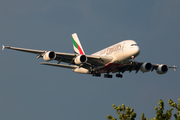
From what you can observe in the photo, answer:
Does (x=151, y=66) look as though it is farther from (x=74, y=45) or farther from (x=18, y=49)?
(x=18, y=49)

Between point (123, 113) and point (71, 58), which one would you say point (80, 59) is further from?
point (123, 113)

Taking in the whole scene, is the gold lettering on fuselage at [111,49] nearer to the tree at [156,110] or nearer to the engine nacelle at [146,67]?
the engine nacelle at [146,67]

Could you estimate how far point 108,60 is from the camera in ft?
140

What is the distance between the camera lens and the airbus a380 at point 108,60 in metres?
40.3

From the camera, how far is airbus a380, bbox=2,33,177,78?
40.3 m

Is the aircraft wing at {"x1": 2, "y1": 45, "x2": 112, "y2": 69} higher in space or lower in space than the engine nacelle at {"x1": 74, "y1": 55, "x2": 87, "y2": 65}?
higher

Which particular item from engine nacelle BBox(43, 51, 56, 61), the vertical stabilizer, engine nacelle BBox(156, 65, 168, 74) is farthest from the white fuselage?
the vertical stabilizer

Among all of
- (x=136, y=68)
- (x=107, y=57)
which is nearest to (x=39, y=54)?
(x=107, y=57)

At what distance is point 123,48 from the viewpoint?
40875 mm

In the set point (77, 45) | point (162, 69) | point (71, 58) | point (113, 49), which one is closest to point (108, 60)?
point (113, 49)

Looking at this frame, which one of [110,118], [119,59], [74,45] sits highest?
[74,45]

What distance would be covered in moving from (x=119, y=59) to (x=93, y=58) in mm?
3989

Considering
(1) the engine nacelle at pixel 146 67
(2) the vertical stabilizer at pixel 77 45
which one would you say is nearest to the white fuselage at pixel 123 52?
(1) the engine nacelle at pixel 146 67

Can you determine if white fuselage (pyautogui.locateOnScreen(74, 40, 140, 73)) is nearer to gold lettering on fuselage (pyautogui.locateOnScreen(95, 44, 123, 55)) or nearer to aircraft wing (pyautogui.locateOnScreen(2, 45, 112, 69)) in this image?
gold lettering on fuselage (pyautogui.locateOnScreen(95, 44, 123, 55))
